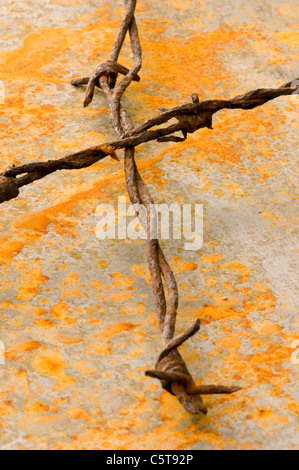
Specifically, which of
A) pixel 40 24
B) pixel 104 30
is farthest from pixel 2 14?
pixel 104 30

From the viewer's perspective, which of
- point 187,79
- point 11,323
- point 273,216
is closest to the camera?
point 11,323

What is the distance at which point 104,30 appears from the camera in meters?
2.06

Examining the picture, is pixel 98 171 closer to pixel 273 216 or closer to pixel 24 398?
pixel 273 216

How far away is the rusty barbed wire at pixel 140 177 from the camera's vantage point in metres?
0.94

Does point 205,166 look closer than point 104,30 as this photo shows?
Yes

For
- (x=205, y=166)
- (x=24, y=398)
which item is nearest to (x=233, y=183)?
(x=205, y=166)

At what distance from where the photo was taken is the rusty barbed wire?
3.09 feet

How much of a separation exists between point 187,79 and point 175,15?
0.38 metres

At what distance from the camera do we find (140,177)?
1367mm
